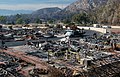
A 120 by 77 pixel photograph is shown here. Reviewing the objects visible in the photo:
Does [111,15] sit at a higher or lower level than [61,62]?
higher

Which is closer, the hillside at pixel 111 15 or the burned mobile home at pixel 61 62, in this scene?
the burned mobile home at pixel 61 62

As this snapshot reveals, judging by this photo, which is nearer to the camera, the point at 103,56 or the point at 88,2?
the point at 103,56

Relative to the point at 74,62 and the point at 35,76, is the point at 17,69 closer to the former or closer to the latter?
the point at 35,76

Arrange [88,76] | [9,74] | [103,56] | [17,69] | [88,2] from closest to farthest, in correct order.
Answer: [88,76] → [9,74] → [17,69] → [103,56] → [88,2]

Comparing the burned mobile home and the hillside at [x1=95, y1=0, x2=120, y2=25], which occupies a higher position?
the hillside at [x1=95, y1=0, x2=120, y2=25]

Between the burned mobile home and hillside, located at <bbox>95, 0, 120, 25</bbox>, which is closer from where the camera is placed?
the burned mobile home

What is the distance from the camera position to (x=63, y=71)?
13.6m

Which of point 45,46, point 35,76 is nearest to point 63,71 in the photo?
point 35,76

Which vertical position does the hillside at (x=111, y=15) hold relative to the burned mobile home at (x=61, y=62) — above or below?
above

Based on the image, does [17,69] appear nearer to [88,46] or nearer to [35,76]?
[35,76]

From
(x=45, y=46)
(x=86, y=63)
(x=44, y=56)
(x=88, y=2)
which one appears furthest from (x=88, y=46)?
(x=88, y=2)

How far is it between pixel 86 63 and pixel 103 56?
335cm

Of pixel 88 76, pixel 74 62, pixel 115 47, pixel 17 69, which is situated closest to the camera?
pixel 88 76

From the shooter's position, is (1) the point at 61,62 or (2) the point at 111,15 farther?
(2) the point at 111,15
